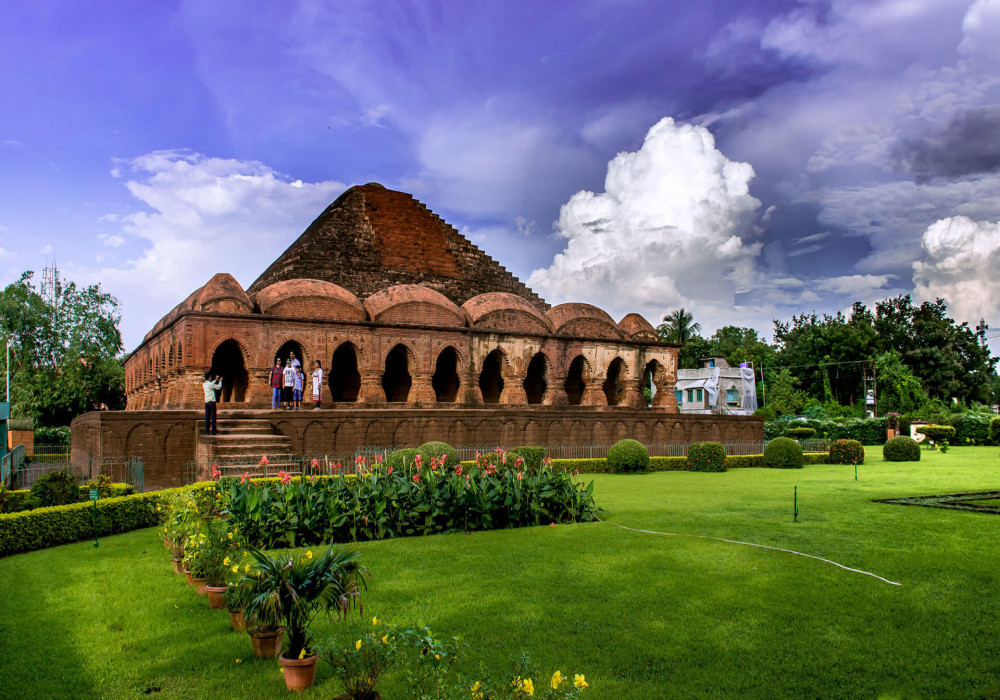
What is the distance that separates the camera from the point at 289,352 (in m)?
18.7

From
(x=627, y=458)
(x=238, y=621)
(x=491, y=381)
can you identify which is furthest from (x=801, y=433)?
(x=238, y=621)

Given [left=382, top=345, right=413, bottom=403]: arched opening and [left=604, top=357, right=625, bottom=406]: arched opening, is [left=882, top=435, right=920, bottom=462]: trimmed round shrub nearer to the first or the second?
[left=604, top=357, right=625, bottom=406]: arched opening

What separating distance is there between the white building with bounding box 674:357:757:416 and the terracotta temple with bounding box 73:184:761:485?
1768 cm

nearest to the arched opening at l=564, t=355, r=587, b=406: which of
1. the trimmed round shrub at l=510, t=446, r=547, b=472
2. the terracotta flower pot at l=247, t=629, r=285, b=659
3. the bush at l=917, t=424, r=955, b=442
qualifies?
the trimmed round shrub at l=510, t=446, r=547, b=472

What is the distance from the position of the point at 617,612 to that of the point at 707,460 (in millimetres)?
14401

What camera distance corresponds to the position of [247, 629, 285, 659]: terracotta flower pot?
4.72 m

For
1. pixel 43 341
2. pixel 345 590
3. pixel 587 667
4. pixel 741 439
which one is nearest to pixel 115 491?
pixel 345 590

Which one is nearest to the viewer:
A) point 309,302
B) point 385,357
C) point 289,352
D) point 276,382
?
point 276,382

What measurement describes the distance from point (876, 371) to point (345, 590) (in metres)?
46.9

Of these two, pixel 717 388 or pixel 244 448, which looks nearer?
pixel 244 448

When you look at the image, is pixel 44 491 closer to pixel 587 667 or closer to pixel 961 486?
pixel 587 667

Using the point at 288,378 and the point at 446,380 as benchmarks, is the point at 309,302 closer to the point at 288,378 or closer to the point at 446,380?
the point at 288,378

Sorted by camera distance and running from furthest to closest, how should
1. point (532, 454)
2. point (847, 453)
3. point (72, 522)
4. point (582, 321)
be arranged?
point (582, 321)
point (847, 453)
point (532, 454)
point (72, 522)

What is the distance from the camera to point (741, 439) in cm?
2419
